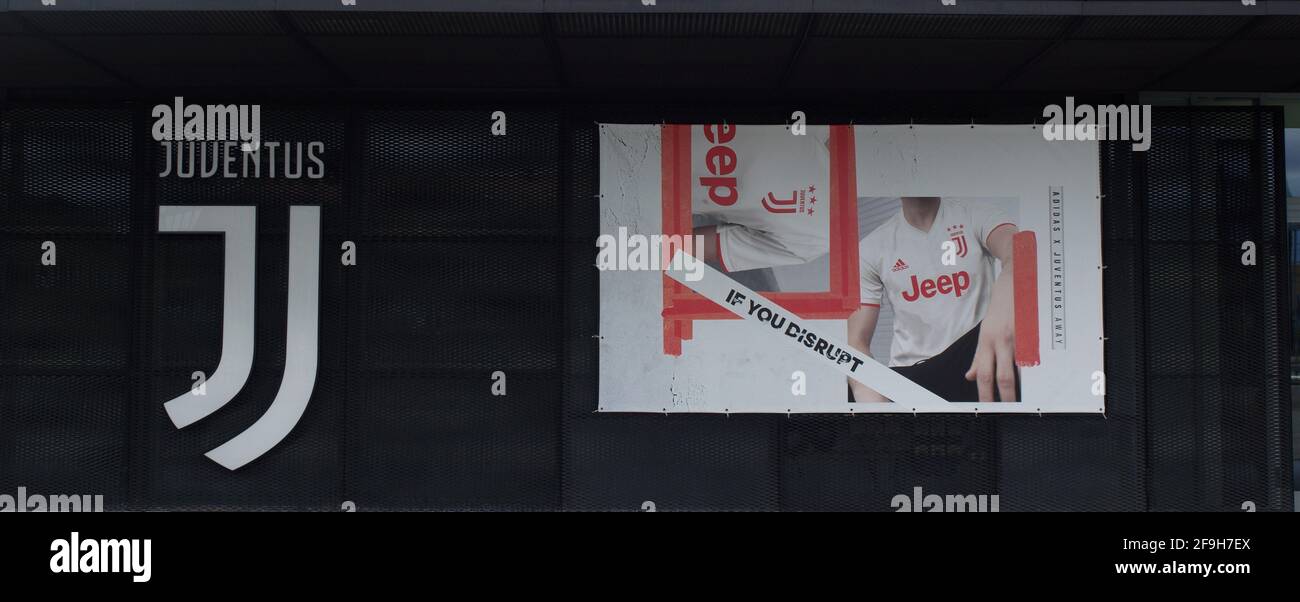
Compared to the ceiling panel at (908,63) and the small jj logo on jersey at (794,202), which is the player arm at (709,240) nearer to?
the small jj logo on jersey at (794,202)

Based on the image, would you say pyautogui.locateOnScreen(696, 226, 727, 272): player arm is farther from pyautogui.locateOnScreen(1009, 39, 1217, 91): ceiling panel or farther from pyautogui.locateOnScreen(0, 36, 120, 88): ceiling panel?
pyautogui.locateOnScreen(0, 36, 120, 88): ceiling panel

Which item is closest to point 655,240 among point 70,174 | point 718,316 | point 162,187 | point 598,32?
point 718,316

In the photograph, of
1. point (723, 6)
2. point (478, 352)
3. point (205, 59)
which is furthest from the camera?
point (478, 352)

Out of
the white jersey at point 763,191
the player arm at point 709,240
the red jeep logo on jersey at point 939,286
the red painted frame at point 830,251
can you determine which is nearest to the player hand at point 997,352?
the red jeep logo on jersey at point 939,286

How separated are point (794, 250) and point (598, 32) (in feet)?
6.89

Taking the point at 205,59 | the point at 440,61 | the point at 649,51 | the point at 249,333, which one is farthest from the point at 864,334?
the point at 205,59

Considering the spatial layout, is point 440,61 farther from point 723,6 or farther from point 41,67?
point 41,67

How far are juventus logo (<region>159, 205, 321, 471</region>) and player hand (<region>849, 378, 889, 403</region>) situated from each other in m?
3.83

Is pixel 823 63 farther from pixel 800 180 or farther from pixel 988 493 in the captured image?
pixel 988 493

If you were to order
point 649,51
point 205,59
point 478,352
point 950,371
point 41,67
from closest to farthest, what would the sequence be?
point 649,51 → point 205,59 → point 41,67 → point 950,371 → point 478,352

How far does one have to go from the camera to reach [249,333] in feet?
21.7

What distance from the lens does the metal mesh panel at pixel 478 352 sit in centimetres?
668

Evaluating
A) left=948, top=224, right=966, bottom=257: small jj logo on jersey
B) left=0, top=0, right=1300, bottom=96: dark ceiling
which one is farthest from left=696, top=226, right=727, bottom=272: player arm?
left=948, top=224, right=966, bottom=257: small jj logo on jersey

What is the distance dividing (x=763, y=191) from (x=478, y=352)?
235 cm
